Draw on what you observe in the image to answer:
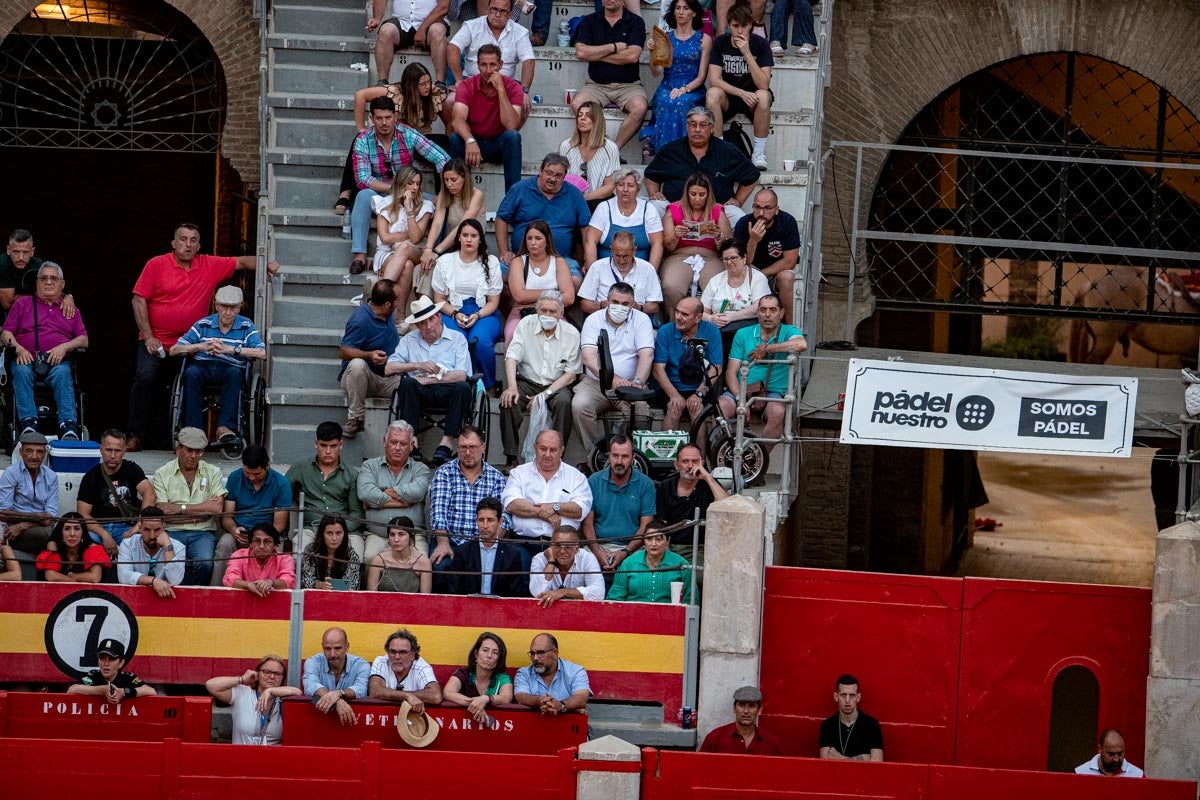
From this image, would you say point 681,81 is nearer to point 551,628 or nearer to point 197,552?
point 551,628

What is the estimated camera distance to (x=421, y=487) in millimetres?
16656

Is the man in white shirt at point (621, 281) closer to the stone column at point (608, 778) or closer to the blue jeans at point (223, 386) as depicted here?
the blue jeans at point (223, 386)

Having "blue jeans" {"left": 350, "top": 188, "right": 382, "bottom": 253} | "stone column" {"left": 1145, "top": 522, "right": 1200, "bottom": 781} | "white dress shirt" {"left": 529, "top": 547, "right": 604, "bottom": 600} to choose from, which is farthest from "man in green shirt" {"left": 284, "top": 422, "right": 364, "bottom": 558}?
"stone column" {"left": 1145, "top": 522, "right": 1200, "bottom": 781}

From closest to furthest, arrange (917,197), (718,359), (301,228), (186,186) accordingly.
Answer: (718,359) → (301,228) → (917,197) → (186,186)

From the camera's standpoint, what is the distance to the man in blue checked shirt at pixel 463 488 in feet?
53.8

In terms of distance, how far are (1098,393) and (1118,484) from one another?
18031mm

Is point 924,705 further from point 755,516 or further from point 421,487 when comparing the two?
point 421,487

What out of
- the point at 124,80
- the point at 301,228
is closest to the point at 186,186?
the point at 124,80

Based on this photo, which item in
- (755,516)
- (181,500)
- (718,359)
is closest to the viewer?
(755,516)

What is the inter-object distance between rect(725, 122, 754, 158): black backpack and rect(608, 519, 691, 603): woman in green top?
513cm

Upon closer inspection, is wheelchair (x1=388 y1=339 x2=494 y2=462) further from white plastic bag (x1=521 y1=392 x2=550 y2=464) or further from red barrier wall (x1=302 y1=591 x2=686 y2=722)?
red barrier wall (x1=302 y1=591 x2=686 y2=722)

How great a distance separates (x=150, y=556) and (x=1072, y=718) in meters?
6.82

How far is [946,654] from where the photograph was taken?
623 inches


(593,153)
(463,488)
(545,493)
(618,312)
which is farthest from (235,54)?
(545,493)
